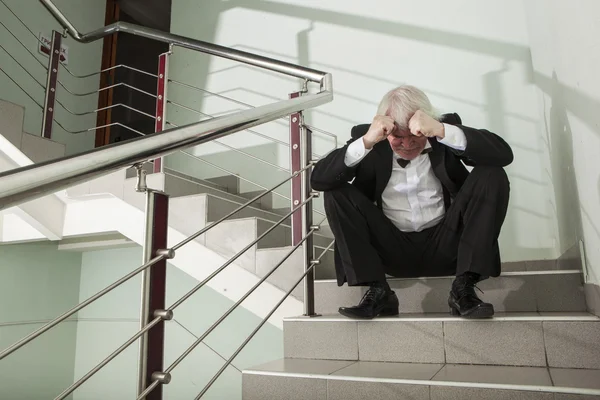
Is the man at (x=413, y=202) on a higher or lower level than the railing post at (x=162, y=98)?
lower

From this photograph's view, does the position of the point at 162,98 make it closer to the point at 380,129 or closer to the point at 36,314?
the point at 380,129

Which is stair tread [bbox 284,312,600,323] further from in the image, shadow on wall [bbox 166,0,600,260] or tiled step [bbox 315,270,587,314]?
shadow on wall [bbox 166,0,600,260]

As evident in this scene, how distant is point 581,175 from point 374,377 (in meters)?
0.89

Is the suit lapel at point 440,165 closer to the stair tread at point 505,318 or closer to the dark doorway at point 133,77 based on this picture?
the stair tread at point 505,318

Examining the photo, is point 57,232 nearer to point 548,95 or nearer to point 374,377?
point 374,377

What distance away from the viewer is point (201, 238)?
2.00 meters

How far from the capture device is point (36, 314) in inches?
129

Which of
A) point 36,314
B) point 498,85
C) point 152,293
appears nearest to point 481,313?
point 152,293

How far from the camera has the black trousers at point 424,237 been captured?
1.33 m

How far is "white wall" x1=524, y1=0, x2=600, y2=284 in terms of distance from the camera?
44.5 inches

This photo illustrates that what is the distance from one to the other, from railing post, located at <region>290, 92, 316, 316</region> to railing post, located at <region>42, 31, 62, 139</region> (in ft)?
4.81

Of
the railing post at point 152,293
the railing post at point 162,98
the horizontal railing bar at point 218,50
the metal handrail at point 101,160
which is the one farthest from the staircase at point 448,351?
the railing post at point 162,98

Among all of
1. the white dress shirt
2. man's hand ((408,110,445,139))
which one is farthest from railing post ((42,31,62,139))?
man's hand ((408,110,445,139))

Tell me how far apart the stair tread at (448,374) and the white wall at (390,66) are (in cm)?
151
